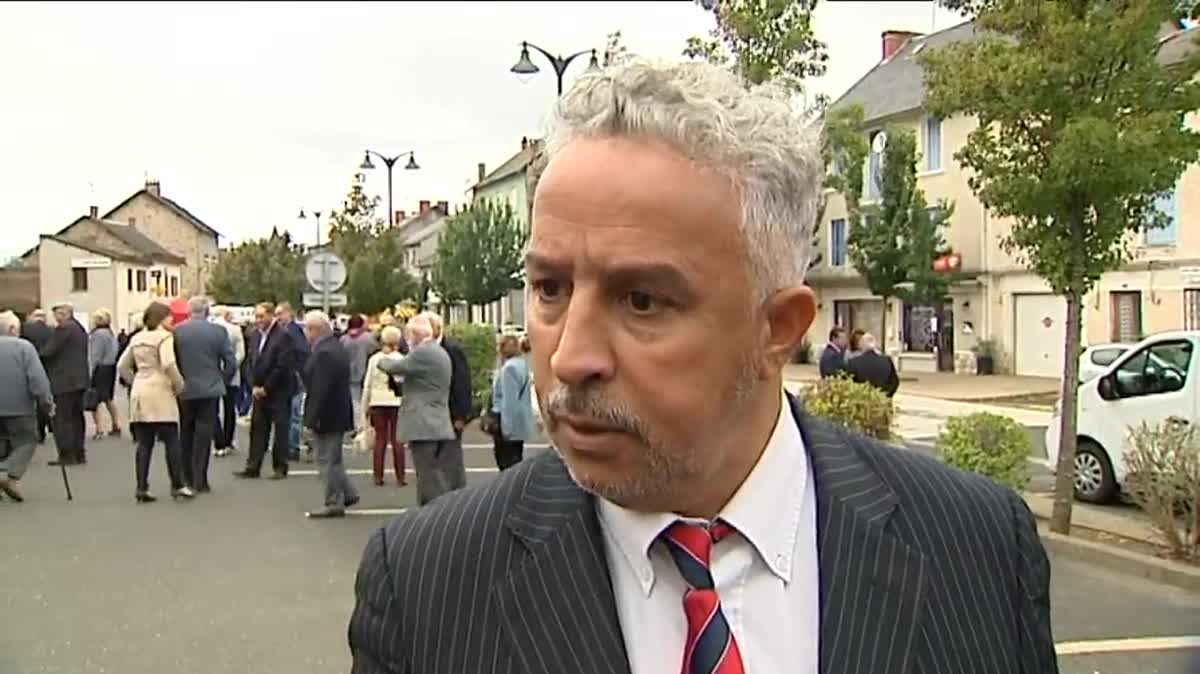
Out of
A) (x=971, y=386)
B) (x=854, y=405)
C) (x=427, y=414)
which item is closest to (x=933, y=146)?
(x=971, y=386)

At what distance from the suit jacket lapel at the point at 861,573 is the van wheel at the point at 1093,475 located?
11.0 meters

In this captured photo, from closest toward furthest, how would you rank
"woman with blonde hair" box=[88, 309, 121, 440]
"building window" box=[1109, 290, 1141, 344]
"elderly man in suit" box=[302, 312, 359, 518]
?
"elderly man in suit" box=[302, 312, 359, 518]
"woman with blonde hair" box=[88, 309, 121, 440]
"building window" box=[1109, 290, 1141, 344]

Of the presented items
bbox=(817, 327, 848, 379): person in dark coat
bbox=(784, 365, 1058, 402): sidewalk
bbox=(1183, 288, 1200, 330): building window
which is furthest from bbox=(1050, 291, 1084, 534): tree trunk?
bbox=(1183, 288, 1200, 330): building window

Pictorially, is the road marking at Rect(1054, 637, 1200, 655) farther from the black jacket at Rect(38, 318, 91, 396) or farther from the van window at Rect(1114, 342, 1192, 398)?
the black jacket at Rect(38, 318, 91, 396)

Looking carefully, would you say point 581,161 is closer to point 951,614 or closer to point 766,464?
point 766,464

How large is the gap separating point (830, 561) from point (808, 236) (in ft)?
1.45

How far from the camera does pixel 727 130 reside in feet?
5.15

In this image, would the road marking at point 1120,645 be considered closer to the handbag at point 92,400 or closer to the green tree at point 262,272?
the handbag at point 92,400

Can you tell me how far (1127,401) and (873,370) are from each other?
3083mm

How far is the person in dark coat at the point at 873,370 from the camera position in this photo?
1415cm

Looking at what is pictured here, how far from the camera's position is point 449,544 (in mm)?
1726

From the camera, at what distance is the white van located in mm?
11422

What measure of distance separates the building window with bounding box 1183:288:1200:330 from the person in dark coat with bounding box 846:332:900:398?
17.6m

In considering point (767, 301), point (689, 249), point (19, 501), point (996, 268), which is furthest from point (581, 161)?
point (996, 268)
